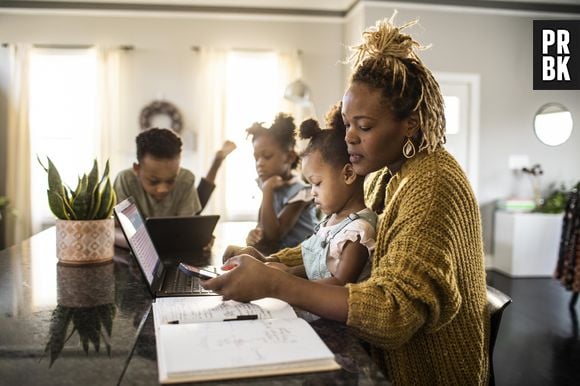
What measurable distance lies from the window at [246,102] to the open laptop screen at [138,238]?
4.26 m

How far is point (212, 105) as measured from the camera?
5.74 meters

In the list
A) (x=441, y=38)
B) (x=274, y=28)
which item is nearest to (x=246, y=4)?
(x=274, y=28)

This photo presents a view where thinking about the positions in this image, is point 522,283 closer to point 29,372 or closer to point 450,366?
point 450,366

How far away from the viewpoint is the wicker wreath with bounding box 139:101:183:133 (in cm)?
566

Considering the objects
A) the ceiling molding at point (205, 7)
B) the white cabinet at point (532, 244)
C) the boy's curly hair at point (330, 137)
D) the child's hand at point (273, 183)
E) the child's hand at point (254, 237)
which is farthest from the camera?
the ceiling molding at point (205, 7)

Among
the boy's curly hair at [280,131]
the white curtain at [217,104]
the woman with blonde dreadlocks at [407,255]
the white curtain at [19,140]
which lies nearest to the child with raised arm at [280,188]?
the boy's curly hair at [280,131]

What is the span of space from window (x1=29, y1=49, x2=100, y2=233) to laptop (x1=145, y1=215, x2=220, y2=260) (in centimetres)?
423

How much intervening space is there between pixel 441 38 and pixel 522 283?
2.47 meters

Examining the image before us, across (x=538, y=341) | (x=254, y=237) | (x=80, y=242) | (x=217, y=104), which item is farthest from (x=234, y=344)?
(x=217, y=104)

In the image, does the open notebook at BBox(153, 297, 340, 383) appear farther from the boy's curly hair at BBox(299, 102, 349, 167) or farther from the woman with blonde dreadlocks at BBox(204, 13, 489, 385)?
the boy's curly hair at BBox(299, 102, 349, 167)

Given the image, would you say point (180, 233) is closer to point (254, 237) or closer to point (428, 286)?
point (254, 237)

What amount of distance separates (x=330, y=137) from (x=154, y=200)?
1.32 metres

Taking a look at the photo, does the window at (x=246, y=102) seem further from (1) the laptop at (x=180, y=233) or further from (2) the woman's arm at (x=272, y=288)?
(2) the woman's arm at (x=272, y=288)

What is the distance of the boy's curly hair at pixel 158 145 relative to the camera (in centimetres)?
223
